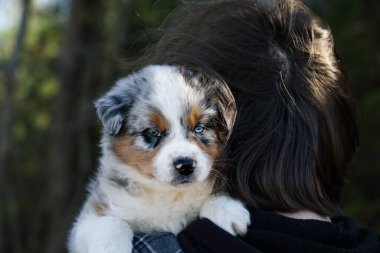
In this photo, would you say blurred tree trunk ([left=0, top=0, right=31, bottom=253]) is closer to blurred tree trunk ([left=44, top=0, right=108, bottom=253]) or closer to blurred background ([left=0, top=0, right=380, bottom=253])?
blurred background ([left=0, top=0, right=380, bottom=253])

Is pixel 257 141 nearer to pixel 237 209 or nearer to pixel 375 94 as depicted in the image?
pixel 237 209

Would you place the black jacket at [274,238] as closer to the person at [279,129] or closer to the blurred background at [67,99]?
the person at [279,129]

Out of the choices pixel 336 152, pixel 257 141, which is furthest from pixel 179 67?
pixel 336 152

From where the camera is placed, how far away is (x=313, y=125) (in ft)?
9.75

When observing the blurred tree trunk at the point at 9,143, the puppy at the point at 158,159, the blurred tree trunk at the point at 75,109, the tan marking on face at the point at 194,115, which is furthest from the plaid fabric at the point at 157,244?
the blurred tree trunk at the point at 75,109

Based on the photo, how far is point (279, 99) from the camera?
2.98 m

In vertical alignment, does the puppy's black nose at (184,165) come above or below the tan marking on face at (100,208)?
above

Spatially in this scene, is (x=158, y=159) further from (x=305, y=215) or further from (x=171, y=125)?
(x=305, y=215)

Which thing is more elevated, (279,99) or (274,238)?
(279,99)

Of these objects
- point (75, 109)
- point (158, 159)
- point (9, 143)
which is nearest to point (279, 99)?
point (158, 159)

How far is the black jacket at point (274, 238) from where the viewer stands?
8.84 ft

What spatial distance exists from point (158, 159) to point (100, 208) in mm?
408

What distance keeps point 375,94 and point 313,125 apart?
144 inches

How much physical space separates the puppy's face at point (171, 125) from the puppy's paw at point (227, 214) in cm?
13
